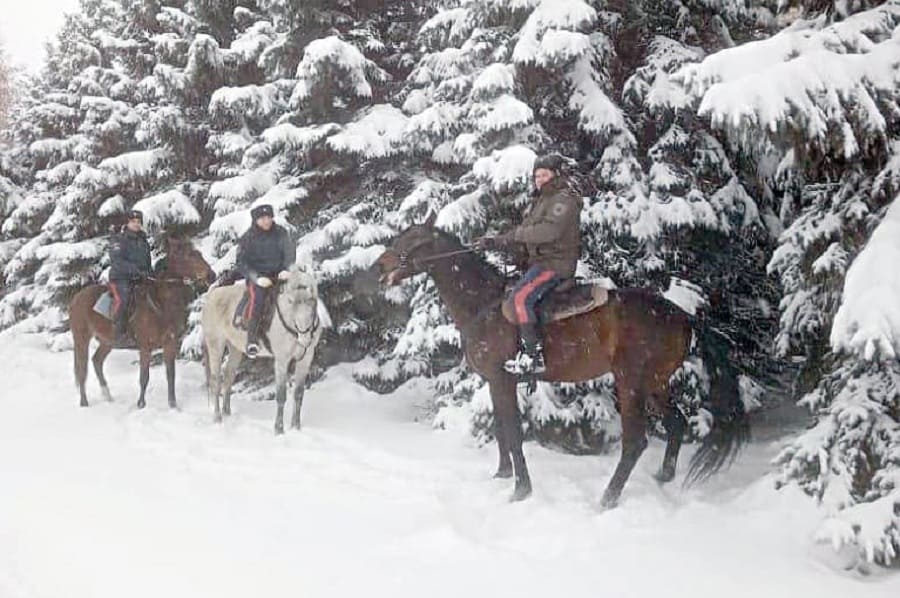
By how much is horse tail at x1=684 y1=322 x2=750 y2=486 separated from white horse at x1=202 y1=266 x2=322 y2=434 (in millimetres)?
5162

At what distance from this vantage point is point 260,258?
9695mm

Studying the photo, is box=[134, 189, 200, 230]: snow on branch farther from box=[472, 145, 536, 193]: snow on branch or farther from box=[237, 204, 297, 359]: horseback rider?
box=[472, 145, 536, 193]: snow on branch

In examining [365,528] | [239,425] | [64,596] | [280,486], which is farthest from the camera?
[239,425]

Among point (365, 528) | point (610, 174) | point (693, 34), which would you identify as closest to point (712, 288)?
point (610, 174)

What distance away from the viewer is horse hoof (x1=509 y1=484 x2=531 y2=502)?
664 centimetres

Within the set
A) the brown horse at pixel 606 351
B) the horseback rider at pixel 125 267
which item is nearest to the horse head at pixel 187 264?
the horseback rider at pixel 125 267

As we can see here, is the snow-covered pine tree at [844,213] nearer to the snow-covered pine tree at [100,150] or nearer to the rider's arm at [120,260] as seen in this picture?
the rider's arm at [120,260]

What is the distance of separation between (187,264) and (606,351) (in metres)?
7.36

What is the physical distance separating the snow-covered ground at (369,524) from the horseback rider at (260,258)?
5.26ft

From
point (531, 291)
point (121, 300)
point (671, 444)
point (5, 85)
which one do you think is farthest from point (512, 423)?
point (5, 85)

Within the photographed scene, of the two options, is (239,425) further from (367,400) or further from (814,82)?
(814,82)

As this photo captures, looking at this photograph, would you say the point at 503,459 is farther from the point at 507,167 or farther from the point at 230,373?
the point at 230,373

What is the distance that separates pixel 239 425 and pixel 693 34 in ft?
27.3

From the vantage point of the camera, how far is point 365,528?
235 inches
